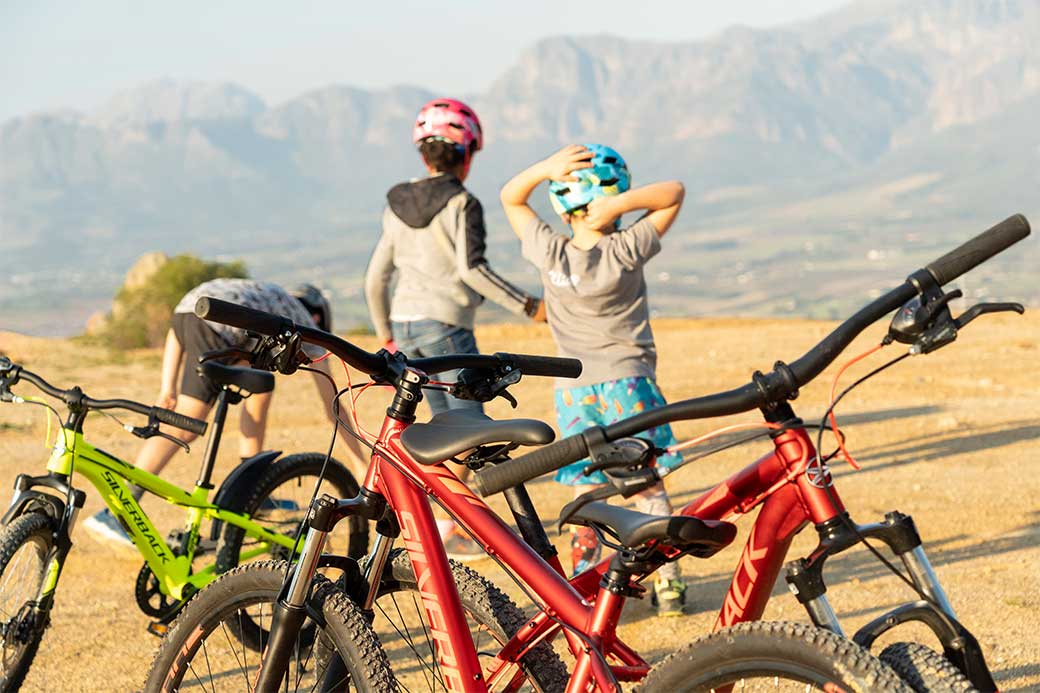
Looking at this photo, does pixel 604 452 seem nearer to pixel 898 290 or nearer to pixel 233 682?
pixel 898 290

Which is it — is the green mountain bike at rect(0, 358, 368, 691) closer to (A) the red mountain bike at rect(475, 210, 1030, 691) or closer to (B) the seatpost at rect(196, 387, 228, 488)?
(B) the seatpost at rect(196, 387, 228, 488)

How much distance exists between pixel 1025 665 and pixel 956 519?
281cm

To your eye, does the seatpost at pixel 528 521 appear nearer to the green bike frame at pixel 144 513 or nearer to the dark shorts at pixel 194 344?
the green bike frame at pixel 144 513

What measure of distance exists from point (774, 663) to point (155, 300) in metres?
26.0

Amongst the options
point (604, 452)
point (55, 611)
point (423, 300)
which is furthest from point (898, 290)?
point (55, 611)

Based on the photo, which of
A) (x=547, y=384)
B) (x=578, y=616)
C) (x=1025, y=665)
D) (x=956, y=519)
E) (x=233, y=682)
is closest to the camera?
(x=578, y=616)

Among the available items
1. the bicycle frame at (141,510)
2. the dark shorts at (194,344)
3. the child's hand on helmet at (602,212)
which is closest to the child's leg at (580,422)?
Result: the child's hand on helmet at (602,212)

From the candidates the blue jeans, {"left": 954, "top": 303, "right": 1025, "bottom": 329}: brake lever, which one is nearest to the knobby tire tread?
{"left": 954, "top": 303, "right": 1025, "bottom": 329}: brake lever

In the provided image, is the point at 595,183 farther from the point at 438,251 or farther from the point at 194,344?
the point at 194,344

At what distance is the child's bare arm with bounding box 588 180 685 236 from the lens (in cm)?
512

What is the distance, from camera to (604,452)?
2209 mm

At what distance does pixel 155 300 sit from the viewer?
87.9ft

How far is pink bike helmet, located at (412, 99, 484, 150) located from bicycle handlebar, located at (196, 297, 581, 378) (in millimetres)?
2965

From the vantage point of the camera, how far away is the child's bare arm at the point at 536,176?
501 centimetres
